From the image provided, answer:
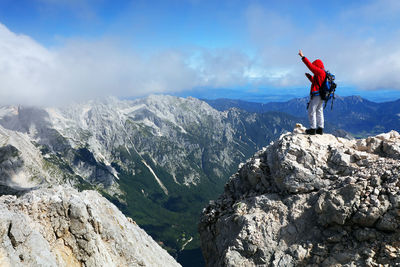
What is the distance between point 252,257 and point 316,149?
8.75m

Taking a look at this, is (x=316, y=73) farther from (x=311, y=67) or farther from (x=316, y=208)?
(x=316, y=208)

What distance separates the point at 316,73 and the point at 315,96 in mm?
1685

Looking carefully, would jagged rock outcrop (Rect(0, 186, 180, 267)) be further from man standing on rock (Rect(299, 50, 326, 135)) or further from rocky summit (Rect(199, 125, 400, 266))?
man standing on rock (Rect(299, 50, 326, 135))

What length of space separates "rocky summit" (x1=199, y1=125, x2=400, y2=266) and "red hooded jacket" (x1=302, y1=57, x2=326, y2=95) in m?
3.61

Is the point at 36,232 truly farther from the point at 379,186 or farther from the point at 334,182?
the point at 379,186

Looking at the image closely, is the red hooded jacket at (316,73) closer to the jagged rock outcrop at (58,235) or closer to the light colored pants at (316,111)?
the light colored pants at (316,111)

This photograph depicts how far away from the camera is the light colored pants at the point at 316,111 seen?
19859mm

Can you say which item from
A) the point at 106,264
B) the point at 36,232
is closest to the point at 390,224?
the point at 106,264

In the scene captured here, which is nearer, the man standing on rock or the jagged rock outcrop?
the jagged rock outcrop

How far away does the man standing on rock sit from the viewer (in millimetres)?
19391

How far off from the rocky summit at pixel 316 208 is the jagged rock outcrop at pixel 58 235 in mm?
8196

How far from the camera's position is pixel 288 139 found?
66.9 feet

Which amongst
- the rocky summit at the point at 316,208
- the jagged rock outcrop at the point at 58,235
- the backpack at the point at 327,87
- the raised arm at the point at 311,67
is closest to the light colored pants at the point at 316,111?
the backpack at the point at 327,87

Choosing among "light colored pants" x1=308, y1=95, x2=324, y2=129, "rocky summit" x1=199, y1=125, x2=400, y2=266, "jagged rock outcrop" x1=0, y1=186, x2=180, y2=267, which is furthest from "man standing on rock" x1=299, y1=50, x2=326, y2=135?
"jagged rock outcrop" x1=0, y1=186, x2=180, y2=267
